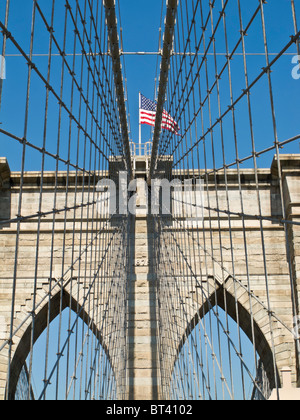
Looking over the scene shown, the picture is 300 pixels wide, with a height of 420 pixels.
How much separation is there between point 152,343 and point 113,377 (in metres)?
0.93

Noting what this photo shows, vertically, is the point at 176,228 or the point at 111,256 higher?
the point at 176,228

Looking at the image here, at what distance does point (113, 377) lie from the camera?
8.59 metres

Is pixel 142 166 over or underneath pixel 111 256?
over

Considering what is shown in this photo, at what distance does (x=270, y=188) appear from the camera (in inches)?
401
